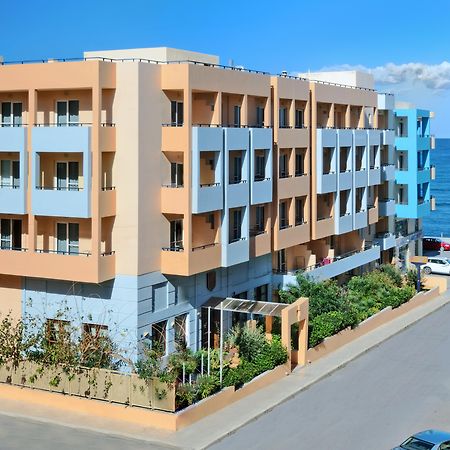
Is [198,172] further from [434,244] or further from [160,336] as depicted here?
[434,244]

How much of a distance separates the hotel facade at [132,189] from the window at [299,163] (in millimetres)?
4420

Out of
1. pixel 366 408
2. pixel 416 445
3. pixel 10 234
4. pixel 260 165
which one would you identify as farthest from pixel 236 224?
pixel 416 445

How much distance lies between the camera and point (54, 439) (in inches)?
925

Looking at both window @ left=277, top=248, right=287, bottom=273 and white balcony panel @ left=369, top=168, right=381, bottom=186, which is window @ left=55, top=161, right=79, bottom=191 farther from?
white balcony panel @ left=369, top=168, right=381, bottom=186

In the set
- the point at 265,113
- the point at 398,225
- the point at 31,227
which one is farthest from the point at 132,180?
the point at 398,225

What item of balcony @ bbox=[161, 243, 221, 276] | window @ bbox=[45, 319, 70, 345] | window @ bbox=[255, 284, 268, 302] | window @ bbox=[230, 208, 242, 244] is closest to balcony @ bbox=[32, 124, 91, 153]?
balcony @ bbox=[161, 243, 221, 276]

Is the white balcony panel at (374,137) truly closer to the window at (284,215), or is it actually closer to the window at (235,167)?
the window at (284,215)

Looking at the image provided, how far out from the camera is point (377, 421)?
25.8m

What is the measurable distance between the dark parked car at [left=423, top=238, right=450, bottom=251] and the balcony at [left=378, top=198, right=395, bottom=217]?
17.7 meters

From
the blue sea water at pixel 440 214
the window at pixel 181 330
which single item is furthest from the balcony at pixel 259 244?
the blue sea water at pixel 440 214

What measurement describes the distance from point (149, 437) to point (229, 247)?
9967 millimetres

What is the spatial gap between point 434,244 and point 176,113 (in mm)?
42850

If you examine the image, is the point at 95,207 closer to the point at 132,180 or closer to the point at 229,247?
the point at 132,180

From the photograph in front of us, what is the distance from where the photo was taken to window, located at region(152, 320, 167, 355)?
1174 inches
